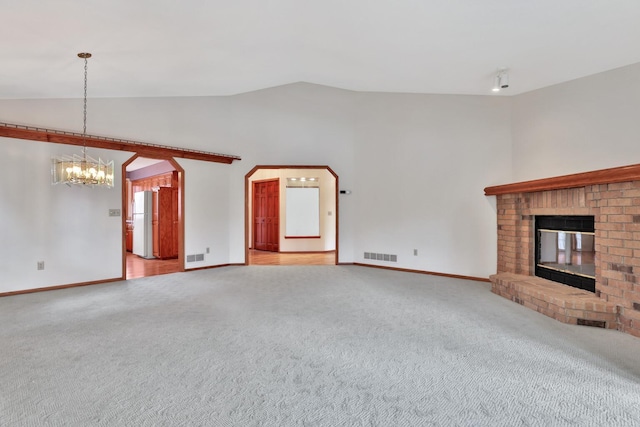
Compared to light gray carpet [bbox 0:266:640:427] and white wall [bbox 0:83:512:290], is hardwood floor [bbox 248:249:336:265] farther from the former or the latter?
light gray carpet [bbox 0:266:640:427]

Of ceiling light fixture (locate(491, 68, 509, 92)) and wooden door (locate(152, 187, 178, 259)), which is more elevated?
ceiling light fixture (locate(491, 68, 509, 92))

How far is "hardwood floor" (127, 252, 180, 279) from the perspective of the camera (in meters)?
6.12

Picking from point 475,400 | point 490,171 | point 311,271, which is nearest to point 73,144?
point 311,271

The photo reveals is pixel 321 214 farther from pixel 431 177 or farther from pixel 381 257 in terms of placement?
pixel 431 177

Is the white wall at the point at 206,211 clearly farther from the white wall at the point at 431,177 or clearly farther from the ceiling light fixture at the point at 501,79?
the ceiling light fixture at the point at 501,79

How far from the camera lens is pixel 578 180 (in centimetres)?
356

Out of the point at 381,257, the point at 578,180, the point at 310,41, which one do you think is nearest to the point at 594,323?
the point at 578,180

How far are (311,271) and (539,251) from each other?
3.70 metres

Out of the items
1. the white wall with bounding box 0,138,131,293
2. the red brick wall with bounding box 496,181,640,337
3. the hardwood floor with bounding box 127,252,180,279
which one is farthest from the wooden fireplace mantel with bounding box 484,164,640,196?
the white wall with bounding box 0,138,131,293

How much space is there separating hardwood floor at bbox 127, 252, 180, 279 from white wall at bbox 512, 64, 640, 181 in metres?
6.43

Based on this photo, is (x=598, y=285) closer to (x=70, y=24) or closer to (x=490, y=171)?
(x=490, y=171)

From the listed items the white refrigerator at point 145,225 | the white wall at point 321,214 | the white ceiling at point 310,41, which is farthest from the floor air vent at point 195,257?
the white wall at point 321,214

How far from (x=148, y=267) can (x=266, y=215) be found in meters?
4.10

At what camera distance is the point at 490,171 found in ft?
Result: 17.9
